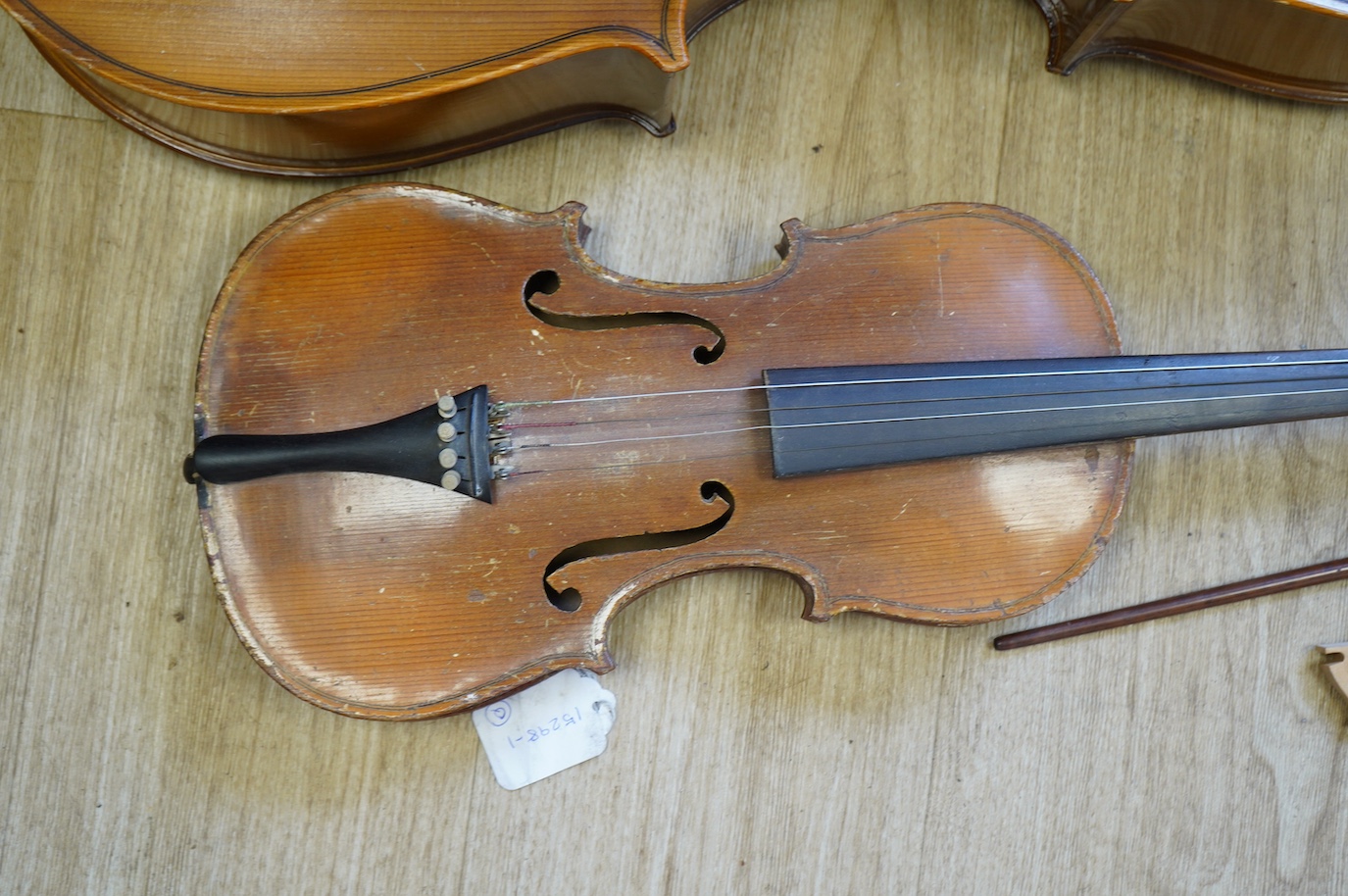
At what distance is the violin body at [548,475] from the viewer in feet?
4.40

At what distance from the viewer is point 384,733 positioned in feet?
5.25

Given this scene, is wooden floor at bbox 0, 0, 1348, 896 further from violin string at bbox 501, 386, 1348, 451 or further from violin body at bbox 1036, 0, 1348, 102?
violin string at bbox 501, 386, 1348, 451

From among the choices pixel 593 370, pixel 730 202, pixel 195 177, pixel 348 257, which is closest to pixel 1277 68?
pixel 730 202

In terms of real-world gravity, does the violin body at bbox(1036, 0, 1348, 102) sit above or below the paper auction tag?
above

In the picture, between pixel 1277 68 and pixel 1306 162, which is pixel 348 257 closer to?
pixel 1277 68

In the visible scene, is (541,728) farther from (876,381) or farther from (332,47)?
(332,47)

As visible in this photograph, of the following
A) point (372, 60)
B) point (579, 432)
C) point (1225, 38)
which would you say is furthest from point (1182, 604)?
point (372, 60)

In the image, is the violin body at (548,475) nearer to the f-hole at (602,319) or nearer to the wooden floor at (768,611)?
the f-hole at (602,319)

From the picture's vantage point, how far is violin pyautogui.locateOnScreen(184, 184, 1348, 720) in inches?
52.7

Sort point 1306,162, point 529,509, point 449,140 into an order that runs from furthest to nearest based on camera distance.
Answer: point 1306,162 < point 449,140 < point 529,509

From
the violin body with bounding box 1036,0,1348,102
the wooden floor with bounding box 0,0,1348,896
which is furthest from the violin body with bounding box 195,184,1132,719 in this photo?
the violin body with bounding box 1036,0,1348,102

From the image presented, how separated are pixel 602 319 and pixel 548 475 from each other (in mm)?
246

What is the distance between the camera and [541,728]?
160cm

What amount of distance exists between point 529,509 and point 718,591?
431 millimetres
